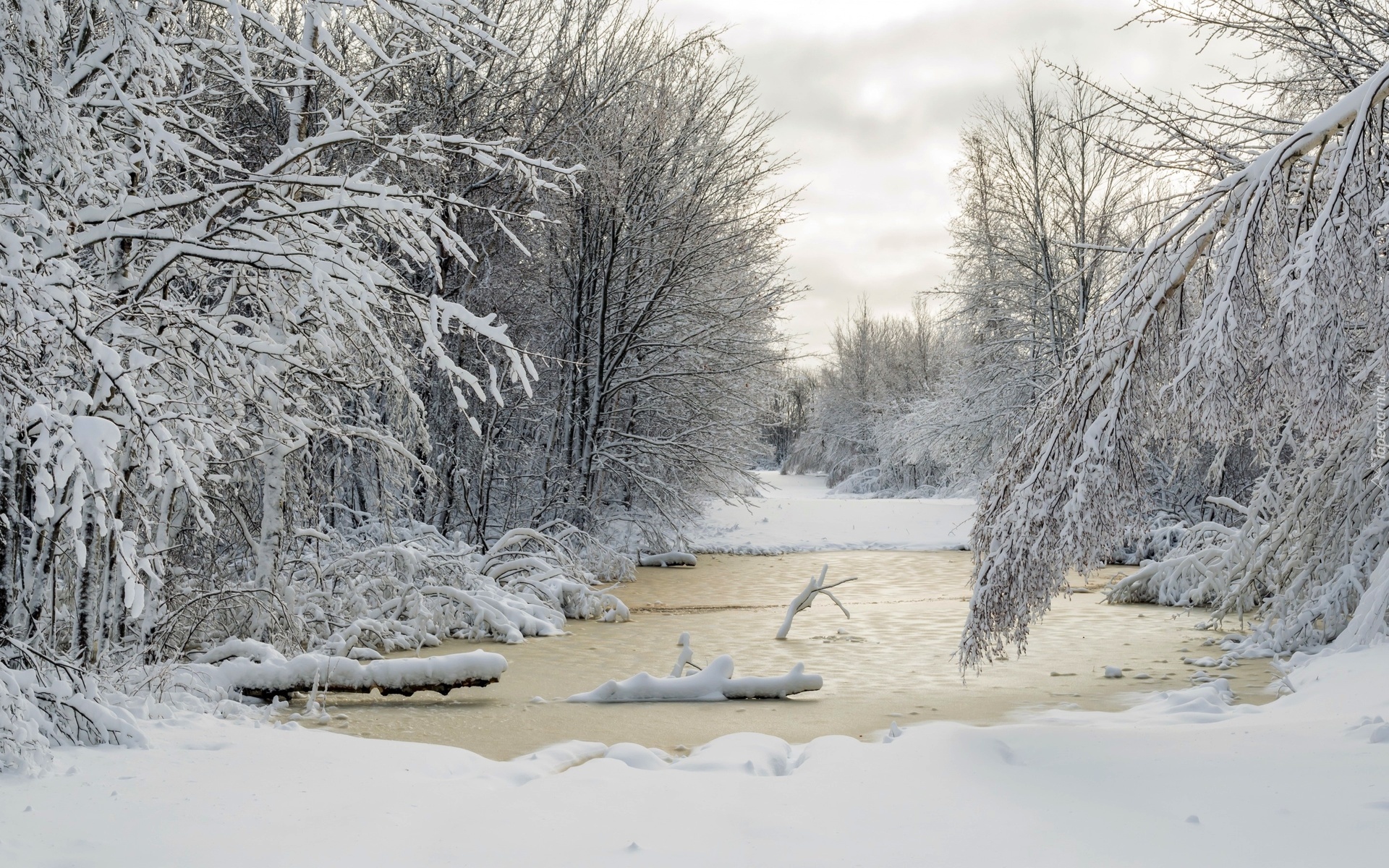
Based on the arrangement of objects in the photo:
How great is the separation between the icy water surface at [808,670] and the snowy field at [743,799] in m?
0.98

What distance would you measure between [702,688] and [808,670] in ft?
5.58

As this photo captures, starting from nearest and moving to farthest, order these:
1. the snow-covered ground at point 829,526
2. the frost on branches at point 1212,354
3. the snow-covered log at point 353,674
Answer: the frost on branches at point 1212,354, the snow-covered log at point 353,674, the snow-covered ground at point 829,526

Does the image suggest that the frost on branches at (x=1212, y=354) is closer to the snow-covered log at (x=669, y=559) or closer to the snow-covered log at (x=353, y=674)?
the snow-covered log at (x=353, y=674)

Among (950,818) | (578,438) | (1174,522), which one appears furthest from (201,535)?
(1174,522)

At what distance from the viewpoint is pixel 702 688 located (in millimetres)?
6980

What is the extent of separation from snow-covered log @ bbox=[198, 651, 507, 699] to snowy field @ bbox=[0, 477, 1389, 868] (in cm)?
129

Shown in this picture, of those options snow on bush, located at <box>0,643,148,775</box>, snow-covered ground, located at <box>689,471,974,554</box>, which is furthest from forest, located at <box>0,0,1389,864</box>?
snow-covered ground, located at <box>689,471,974,554</box>

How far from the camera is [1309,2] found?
364 inches

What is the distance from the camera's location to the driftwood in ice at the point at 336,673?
641 centimetres

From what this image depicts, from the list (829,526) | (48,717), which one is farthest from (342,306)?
(829,526)

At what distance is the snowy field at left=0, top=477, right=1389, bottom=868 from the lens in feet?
10.9

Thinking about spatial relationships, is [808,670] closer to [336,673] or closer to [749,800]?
[336,673]

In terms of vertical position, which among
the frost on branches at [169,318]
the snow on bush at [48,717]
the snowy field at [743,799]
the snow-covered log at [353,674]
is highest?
the frost on branches at [169,318]

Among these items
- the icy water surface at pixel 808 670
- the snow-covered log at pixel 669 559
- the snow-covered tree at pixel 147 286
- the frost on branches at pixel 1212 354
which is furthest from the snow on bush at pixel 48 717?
the snow-covered log at pixel 669 559
